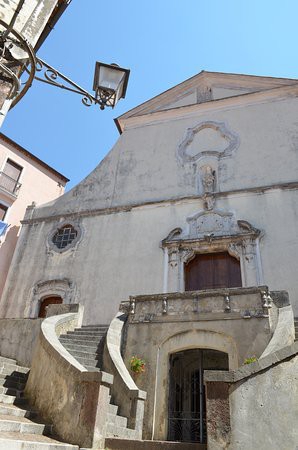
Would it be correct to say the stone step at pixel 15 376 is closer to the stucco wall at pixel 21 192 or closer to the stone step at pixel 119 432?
the stone step at pixel 119 432

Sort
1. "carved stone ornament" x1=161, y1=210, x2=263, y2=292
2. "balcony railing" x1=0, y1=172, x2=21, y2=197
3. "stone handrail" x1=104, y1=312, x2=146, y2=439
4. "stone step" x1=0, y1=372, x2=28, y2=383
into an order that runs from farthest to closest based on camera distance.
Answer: "balcony railing" x1=0, y1=172, x2=21, y2=197 < "carved stone ornament" x1=161, y1=210, x2=263, y2=292 < "stone step" x1=0, y1=372, x2=28, y2=383 < "stone handrail" x1=104, y1=312, x2=146, y2=439

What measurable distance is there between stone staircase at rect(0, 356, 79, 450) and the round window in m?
7.90

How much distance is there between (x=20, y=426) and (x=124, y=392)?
237 cm

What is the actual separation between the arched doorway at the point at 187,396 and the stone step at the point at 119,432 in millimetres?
1328

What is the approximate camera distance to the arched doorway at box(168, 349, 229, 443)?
7.39 m

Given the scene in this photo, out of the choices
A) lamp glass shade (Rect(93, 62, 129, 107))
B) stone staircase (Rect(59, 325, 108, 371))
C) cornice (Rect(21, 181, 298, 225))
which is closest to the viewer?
lamp glass shade (Rect(93, 62, 129, 107))

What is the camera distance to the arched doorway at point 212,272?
12.8 meters

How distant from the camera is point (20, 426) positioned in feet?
15.2

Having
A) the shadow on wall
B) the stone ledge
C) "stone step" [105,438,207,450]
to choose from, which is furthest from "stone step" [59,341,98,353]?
the shadow on wall

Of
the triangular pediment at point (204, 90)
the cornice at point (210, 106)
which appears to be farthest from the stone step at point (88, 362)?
the triangular pediment at point (204, 90)

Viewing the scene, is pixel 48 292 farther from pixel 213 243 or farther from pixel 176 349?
pixel 176 349

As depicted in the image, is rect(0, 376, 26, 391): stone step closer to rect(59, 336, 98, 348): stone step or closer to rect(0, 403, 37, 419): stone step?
rect(0, 403, 37, 419): stone step

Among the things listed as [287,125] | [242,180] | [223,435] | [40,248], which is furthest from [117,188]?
[223,435]

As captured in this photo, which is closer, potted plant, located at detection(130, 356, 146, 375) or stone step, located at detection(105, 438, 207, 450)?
stone step, located at detection(105, 438, 207, 450)
